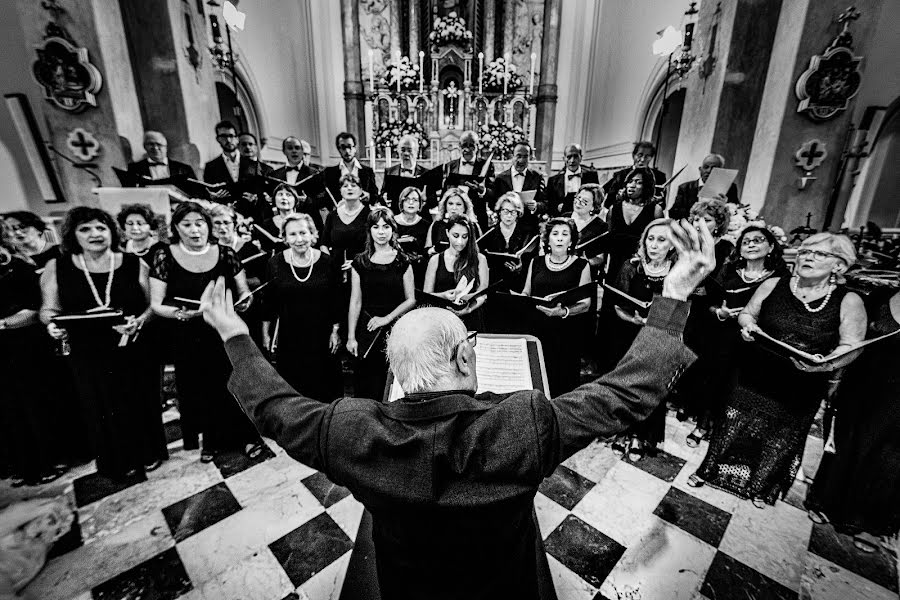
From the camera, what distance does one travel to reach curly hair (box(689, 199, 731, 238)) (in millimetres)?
3309

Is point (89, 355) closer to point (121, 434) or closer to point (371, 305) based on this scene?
point (121, 434)

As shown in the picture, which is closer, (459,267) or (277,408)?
(277,408)

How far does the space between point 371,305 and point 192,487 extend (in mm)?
1689

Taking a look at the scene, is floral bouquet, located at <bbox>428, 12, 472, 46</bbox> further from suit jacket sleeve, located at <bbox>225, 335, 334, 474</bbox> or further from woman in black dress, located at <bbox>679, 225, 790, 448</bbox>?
suit jacket sleeve, located at <bbox>225, 335, 334, 474</bbox>

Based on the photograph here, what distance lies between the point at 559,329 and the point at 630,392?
2.18 m

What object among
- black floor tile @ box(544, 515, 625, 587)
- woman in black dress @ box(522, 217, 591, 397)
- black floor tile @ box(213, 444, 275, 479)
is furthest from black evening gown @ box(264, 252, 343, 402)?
black floor tile @ box(544, 515, 625, 587)

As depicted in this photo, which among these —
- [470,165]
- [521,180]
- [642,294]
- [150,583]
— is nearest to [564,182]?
[521,180]

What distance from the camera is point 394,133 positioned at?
1002cm

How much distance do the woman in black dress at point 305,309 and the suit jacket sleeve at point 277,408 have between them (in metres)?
1.71

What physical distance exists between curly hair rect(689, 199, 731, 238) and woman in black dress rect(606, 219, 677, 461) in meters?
0.98

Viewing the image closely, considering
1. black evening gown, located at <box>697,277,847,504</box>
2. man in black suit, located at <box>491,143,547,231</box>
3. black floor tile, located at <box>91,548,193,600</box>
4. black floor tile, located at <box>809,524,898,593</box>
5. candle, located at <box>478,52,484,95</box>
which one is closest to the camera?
black floor tile, located at <box>91,548,193,600</box>

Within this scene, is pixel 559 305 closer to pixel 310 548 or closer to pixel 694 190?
pixel 310 548

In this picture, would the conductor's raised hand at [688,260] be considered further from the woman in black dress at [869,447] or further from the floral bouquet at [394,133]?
the floral bouquet at [394,133]

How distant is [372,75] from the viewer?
11.2 metres
